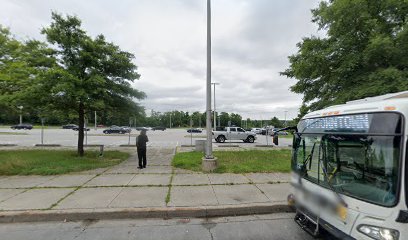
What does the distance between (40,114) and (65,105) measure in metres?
1.77

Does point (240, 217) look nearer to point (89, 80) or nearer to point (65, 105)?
point (89, 80)

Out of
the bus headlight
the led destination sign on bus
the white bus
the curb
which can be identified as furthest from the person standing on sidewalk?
the bus headlight

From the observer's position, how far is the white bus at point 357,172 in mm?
2506

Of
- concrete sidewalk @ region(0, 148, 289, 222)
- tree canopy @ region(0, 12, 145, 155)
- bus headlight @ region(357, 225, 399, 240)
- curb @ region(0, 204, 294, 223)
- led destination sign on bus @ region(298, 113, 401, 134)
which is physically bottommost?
curb @ region(0, 204, 294, 223)

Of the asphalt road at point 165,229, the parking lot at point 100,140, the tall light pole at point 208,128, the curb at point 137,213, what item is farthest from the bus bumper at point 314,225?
the parking lot at point 100,140

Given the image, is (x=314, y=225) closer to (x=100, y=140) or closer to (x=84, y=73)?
(x=84, y=73)

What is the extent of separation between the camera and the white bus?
2.51 metres

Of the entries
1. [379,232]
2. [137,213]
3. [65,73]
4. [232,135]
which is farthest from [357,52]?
[232,135]

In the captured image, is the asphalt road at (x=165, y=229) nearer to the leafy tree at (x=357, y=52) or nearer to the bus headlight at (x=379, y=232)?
the bus headlight at (x=379, y=232)

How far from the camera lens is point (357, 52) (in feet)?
31.9

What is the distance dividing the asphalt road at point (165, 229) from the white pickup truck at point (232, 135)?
2139 centimetres

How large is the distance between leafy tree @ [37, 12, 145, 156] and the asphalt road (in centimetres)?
653

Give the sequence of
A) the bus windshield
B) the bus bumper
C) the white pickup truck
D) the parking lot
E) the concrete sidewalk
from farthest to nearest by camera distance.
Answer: the white pickup truck < the parking lot < the concrete sidewalk < the bus bumper < the bus windshield

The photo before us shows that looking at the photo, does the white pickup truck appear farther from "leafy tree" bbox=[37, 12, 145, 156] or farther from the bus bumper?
the bus bumper
